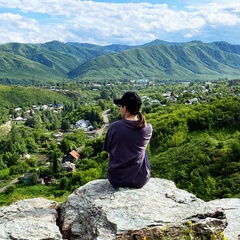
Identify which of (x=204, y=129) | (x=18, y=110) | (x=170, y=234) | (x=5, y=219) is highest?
(x=170, y=234)

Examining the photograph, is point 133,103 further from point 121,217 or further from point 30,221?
point 30,221

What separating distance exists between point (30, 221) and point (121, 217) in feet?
7.54

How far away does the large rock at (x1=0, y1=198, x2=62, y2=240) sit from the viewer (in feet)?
24.3

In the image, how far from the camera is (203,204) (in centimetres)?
809

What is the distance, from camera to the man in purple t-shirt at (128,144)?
8.52m

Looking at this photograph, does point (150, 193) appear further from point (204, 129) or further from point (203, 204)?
point (204, 129)

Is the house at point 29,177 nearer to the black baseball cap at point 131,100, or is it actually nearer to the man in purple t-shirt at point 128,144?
the man in purple t-shirt at point 128,144

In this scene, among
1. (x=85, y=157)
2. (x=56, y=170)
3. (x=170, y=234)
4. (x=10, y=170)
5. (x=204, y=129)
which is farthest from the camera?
(x=85, y=157)

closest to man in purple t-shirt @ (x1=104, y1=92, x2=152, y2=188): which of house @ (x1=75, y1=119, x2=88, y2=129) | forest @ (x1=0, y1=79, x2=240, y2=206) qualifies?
forest @ (x1=0, y1=79, x2=240, y2=206)

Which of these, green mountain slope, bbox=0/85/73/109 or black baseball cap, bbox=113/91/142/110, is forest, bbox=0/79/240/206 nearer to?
black baseball cap, bbox=113/91/142/110

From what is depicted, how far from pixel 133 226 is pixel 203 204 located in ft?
6.43

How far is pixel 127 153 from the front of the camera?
859 cm

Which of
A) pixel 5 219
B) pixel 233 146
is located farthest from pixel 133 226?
pixel 233 146

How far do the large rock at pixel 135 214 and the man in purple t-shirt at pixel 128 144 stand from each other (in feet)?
1.03
